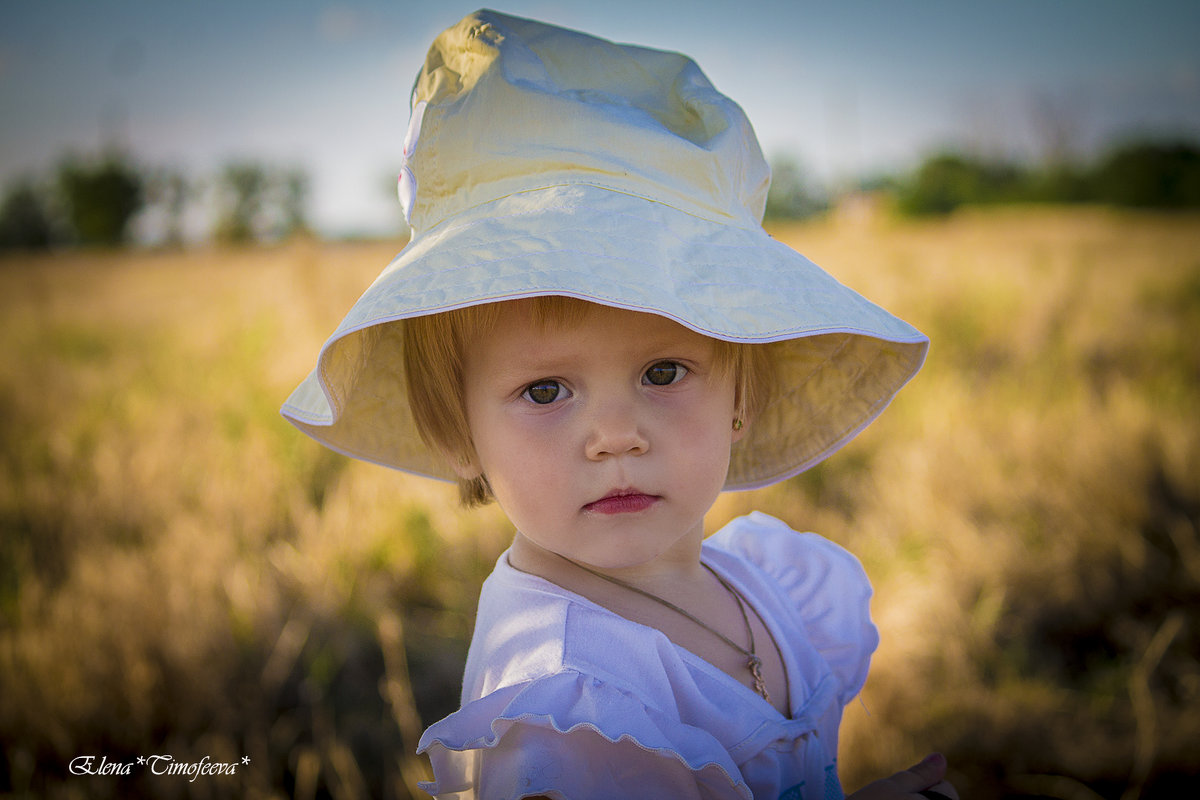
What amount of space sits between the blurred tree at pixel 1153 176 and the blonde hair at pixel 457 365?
26.0 meters

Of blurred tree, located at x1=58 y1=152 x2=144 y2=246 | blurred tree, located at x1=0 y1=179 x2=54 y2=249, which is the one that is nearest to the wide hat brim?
blurred tree, located at x1=0 y1=179 x2=54 y2=249

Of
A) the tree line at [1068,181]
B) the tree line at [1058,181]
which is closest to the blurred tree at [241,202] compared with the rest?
the tree line at [1058,181]

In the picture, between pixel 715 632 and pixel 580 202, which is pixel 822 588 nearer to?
pixel 715 632

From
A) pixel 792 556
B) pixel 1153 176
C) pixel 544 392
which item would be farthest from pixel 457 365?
pixel 1153 176

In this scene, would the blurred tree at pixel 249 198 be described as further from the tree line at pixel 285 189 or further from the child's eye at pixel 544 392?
the child's eye at pixel 544 392

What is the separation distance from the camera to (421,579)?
286 cm

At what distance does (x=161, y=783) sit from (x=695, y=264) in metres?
2.02

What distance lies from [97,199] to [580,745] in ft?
135

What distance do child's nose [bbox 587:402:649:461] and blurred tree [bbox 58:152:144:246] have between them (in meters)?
36.8

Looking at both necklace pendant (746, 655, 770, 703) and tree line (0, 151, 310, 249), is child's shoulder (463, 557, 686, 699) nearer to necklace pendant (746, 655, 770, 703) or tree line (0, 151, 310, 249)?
necklace pendant (746, 655, 770, 703)

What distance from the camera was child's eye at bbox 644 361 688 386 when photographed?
1.08m

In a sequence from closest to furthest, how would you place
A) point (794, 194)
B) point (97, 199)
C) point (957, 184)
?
point (957, 184) < point (97, 199) < point (794, 194)

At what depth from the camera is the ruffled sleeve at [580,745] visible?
86cm

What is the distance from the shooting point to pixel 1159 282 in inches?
270
